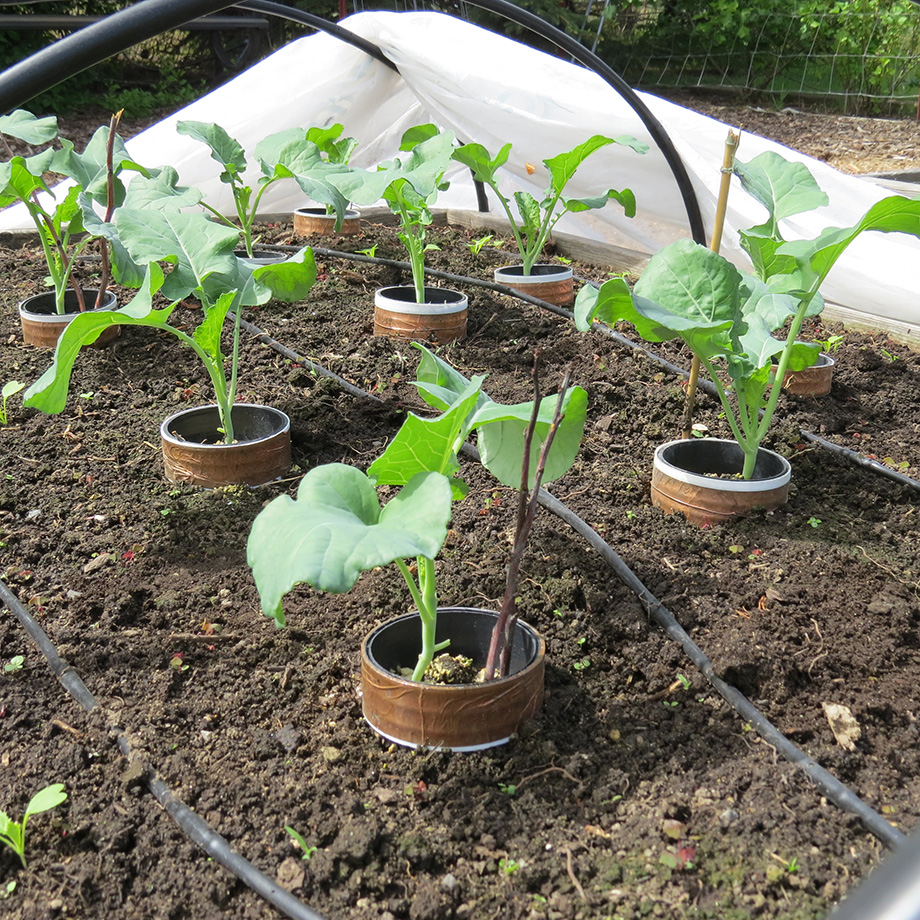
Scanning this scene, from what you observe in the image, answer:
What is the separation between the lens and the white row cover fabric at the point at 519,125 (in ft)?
9.68

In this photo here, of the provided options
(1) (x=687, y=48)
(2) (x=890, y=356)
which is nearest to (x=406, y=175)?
(2) (x=890, y=356)

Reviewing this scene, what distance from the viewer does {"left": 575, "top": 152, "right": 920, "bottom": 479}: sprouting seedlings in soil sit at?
1641 millimetres

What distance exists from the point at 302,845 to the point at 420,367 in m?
0.72

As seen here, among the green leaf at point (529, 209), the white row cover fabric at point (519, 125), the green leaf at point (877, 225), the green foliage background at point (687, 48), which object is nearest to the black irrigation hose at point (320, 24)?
the white row cover fabric at point (519, 125)

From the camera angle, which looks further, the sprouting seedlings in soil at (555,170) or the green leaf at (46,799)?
the sprouting seedlings in soil at (555,170)

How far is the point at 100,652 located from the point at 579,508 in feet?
3.31

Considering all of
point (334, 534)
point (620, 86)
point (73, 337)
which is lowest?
point (73, 337)

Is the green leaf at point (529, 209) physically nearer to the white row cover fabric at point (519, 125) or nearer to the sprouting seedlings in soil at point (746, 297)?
the white row cover fabric at point (519, 125)

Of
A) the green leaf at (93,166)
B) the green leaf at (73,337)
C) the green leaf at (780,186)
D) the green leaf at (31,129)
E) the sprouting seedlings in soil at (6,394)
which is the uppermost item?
the green leaf at (780,186)

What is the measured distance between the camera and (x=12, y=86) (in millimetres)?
1286

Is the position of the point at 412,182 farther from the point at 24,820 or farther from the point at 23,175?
the point at 24,820

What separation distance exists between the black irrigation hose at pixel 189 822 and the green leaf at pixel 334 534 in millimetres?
331

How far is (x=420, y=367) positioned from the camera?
1415 mm

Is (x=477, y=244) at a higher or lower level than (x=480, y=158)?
lower
